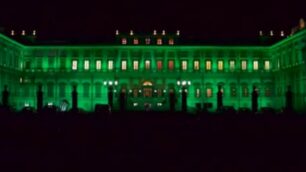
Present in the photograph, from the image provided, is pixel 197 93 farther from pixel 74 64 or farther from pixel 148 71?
pixel 74 64

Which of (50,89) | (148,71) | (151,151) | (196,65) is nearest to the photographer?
(151,151)

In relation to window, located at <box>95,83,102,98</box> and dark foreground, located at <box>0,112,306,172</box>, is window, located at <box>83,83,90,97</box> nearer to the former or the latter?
window, located at <box>95,83,102,98</box>

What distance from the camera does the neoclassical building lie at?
57562mm

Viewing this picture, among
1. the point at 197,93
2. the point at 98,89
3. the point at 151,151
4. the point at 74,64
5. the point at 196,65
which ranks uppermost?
the point at 74,64

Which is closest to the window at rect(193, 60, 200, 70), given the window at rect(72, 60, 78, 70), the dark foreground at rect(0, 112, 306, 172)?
the window at rect(72, 60, 78, 70)

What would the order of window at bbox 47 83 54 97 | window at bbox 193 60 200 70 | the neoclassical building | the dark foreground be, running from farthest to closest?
window at bbox 193 60 200 70
window at bbox 47 83 54 97
the neoclassical building
the dark foreground

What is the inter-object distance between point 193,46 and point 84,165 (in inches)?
1963

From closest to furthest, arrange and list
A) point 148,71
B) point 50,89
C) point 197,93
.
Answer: point 50,89 → point 197,93 → point 148,71

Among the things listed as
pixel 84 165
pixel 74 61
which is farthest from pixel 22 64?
pixel 84 165

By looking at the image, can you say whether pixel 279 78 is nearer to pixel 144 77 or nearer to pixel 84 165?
pixel 144 77

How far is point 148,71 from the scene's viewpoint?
58.6 meters

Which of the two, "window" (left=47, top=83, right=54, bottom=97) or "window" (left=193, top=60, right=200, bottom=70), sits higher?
"window" (left=193, top=60, right=200, bottom=70)

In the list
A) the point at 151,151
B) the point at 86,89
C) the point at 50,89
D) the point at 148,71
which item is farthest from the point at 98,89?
the point at 151,151

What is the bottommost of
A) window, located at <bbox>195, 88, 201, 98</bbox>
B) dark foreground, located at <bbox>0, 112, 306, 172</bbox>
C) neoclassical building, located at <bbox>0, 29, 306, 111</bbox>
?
dark foreground, located at <bbox>0, 112, 306, 172</bbox>
